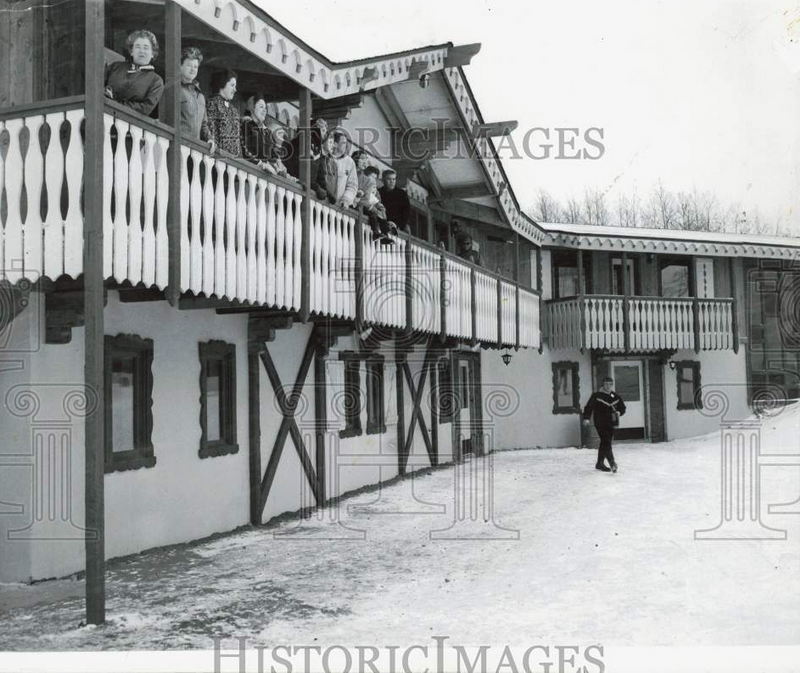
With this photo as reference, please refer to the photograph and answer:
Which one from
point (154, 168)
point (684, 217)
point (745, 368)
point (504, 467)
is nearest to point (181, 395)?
point (154, 168)

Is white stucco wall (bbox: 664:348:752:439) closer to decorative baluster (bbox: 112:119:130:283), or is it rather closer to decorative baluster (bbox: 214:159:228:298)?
decorative baluster (bbox: 214:159:228:298)

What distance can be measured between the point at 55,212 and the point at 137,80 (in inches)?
63.2

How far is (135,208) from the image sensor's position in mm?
6867

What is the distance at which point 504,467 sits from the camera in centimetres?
1795

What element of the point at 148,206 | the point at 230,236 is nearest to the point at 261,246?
the point at 230,236

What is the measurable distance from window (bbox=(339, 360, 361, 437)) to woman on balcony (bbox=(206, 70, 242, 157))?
524 centimetres

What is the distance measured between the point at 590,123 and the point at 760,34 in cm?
250

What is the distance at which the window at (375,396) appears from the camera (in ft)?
49.2

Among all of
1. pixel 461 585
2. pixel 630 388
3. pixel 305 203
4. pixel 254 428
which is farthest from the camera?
pixel 630 388

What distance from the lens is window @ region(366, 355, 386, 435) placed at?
591 inches

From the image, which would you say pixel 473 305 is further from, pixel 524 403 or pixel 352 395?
pixel 524 403

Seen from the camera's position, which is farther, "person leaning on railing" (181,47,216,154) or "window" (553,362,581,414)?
"window" (553,362,581,414)

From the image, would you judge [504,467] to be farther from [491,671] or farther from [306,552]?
[491,671]

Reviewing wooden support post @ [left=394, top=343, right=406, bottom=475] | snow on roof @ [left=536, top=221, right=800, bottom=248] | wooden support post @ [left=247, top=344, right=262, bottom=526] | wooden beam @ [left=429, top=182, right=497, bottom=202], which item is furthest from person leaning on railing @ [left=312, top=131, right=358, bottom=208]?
snow on roof @ [left=536, top=221, right=800, bottom=248]
